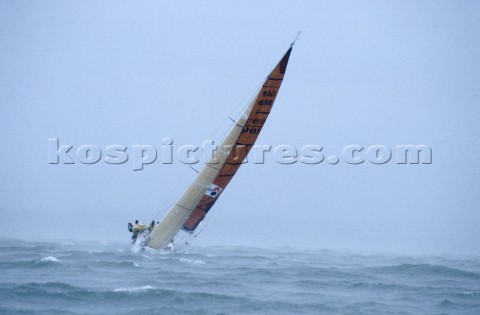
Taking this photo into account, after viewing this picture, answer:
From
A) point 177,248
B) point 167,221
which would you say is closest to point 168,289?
point 167,221

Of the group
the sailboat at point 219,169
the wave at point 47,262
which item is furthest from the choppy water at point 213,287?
the sailboat at point 219,169

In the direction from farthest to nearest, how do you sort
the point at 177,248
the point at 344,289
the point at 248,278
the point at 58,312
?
the point at 177,248 < the point at 248,278 < the point at 344,289 < the point at 58,312

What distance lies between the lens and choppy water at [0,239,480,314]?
20.5 meters

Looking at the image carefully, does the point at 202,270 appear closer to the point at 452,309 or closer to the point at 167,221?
the point at 167,221

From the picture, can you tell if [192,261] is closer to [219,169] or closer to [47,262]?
[219,169]

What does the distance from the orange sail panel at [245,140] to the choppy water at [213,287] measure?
2.85 meters

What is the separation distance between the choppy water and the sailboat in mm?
2262

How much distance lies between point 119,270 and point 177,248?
10.6m

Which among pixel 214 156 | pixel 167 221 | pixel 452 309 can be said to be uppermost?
pixel 214 156

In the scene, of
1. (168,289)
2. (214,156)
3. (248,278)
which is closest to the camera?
(168,289)

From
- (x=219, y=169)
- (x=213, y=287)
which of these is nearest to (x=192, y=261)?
(x=219, y=169)

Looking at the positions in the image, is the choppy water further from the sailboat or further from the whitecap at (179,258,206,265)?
the sailboat

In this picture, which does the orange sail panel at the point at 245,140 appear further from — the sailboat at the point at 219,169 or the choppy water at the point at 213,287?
the choppy water at the point at 213,287

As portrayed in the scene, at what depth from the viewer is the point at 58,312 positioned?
18.9 m
